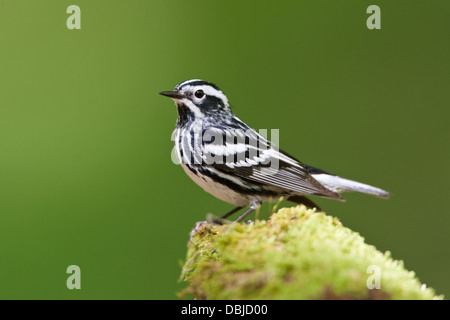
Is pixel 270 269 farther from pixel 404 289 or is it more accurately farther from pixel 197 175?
pixel 197 175

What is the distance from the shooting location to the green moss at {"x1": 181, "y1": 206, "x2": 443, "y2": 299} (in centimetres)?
202

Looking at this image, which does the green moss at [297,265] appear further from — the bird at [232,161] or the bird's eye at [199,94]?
the bird's eye at [199,94]

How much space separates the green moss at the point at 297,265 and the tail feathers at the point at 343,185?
2001mm

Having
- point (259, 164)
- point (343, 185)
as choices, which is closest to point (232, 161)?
point (259, 164)

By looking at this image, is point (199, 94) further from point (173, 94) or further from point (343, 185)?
point (343, 185)

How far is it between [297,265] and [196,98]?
116 inches

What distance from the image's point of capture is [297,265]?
2156mm

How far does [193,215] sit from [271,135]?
1.56m

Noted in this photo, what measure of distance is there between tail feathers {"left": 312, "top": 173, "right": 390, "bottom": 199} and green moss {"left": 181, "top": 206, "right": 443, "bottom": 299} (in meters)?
2.00
